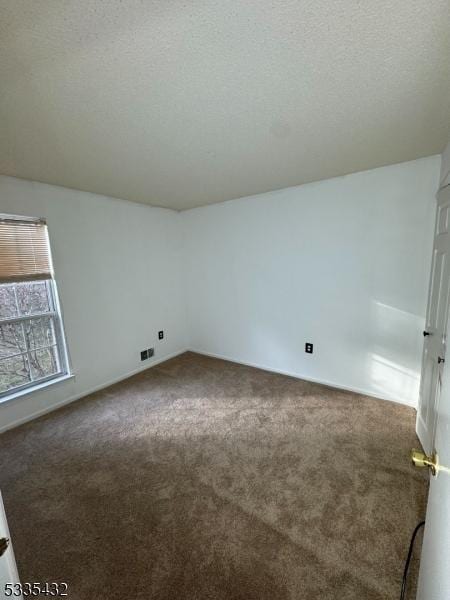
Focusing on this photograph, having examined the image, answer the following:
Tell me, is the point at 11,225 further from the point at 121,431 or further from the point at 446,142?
the point at 446,142

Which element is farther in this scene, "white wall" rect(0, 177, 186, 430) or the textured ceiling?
"white wall" rect(0, 177, 186, 430)

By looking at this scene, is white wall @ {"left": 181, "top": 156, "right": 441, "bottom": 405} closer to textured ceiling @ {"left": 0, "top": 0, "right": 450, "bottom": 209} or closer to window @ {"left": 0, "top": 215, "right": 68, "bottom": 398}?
textured ceiling @ {"left": 0, "top": 0, "right": 450, "bottom": 209}

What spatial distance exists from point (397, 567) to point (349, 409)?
1.31 metres

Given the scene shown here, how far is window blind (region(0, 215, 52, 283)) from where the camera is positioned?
2.25 meters

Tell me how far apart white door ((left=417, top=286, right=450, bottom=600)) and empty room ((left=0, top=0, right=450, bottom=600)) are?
2cm

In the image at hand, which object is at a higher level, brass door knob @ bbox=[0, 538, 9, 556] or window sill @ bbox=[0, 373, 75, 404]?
brass door knob @ bbox=[0, 538, 9, 556]

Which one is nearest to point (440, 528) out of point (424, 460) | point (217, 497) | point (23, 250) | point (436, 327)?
point (424, 460)

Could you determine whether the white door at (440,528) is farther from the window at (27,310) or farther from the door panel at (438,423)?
the window at (27,310)

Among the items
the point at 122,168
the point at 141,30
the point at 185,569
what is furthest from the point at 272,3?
the point at 185,569

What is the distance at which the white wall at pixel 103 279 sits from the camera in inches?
98.7

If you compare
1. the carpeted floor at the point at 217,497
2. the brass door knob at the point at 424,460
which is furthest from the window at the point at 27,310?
the brass door knob at the point at 424,460

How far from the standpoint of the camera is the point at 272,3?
833 mm

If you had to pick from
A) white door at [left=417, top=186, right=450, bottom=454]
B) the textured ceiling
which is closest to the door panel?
white door at [left=417, top=186, right=450, bottom=454]

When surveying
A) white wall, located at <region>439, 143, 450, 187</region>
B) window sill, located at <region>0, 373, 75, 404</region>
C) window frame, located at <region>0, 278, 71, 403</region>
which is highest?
white wall, located at <region>439, 143, 450, 187</region>
